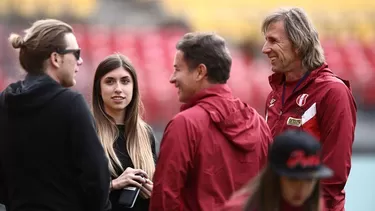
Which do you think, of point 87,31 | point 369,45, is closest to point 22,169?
point 87,31

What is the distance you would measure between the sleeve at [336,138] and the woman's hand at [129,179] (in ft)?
2.86

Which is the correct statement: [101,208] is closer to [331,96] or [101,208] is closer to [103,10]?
[331,96]

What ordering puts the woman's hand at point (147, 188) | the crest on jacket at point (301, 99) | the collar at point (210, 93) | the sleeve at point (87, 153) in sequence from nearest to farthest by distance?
the sleeve at point (87, 153) → the collar at point (210, 93) → the crest on jacket at point (301, 99) → the woman's hand at point (147, 188)

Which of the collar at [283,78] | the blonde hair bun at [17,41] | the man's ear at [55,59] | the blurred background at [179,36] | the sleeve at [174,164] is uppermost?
the blonde hair bun at [17,41]

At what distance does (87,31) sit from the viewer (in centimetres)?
1370

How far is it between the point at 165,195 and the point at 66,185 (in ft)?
1.31

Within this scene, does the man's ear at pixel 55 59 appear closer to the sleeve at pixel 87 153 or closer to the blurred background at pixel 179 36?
the sleeve at pixel 87 153

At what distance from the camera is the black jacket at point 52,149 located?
3.73 metres

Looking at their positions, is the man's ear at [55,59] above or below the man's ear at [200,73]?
above

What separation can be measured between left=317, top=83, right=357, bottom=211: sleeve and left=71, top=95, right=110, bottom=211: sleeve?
1.02 m

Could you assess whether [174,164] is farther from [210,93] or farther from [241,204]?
[241,204]

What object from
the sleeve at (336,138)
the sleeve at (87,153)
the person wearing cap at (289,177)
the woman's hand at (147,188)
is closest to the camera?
the person wearing cap at (289,177)

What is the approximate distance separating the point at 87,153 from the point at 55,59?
415mm

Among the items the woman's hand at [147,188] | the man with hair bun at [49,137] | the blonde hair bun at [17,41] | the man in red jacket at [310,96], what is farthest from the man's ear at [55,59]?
the man in red jacket at [310,96]
